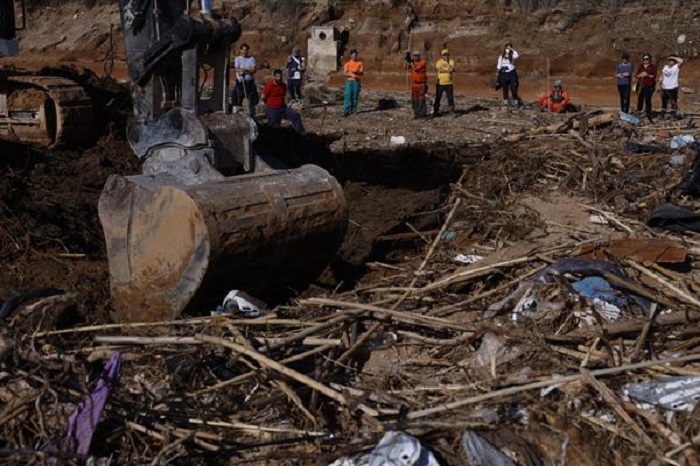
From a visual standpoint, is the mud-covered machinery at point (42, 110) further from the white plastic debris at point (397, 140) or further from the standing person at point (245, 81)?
the standing person at point (245, 81)

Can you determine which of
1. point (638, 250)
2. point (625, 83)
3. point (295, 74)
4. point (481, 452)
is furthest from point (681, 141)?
point (295, 74)

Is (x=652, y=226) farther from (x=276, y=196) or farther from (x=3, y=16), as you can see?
(x=3, y=16)

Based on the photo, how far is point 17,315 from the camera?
533 centimetres

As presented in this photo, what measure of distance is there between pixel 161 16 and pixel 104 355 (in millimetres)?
3310

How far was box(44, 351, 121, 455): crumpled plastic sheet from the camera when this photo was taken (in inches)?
158

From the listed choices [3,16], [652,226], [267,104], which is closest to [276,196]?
[652,226]

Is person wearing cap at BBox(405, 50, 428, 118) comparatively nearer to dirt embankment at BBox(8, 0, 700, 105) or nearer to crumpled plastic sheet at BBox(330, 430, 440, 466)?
dirt embankment at BBox(8, 0, 700, 105)

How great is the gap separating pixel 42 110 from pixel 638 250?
672 cm

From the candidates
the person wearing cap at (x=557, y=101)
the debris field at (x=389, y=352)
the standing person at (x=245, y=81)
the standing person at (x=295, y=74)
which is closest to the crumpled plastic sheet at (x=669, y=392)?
the debris field at (x=389, y=352)

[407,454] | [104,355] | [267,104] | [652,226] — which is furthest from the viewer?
[267,104]

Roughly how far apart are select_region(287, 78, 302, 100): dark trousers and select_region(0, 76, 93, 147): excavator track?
8.82 metres

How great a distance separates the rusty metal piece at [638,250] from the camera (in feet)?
20.7

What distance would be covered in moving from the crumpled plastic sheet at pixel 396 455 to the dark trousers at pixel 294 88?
51.3 ft

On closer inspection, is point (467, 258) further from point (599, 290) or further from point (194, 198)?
point (194, 198)
